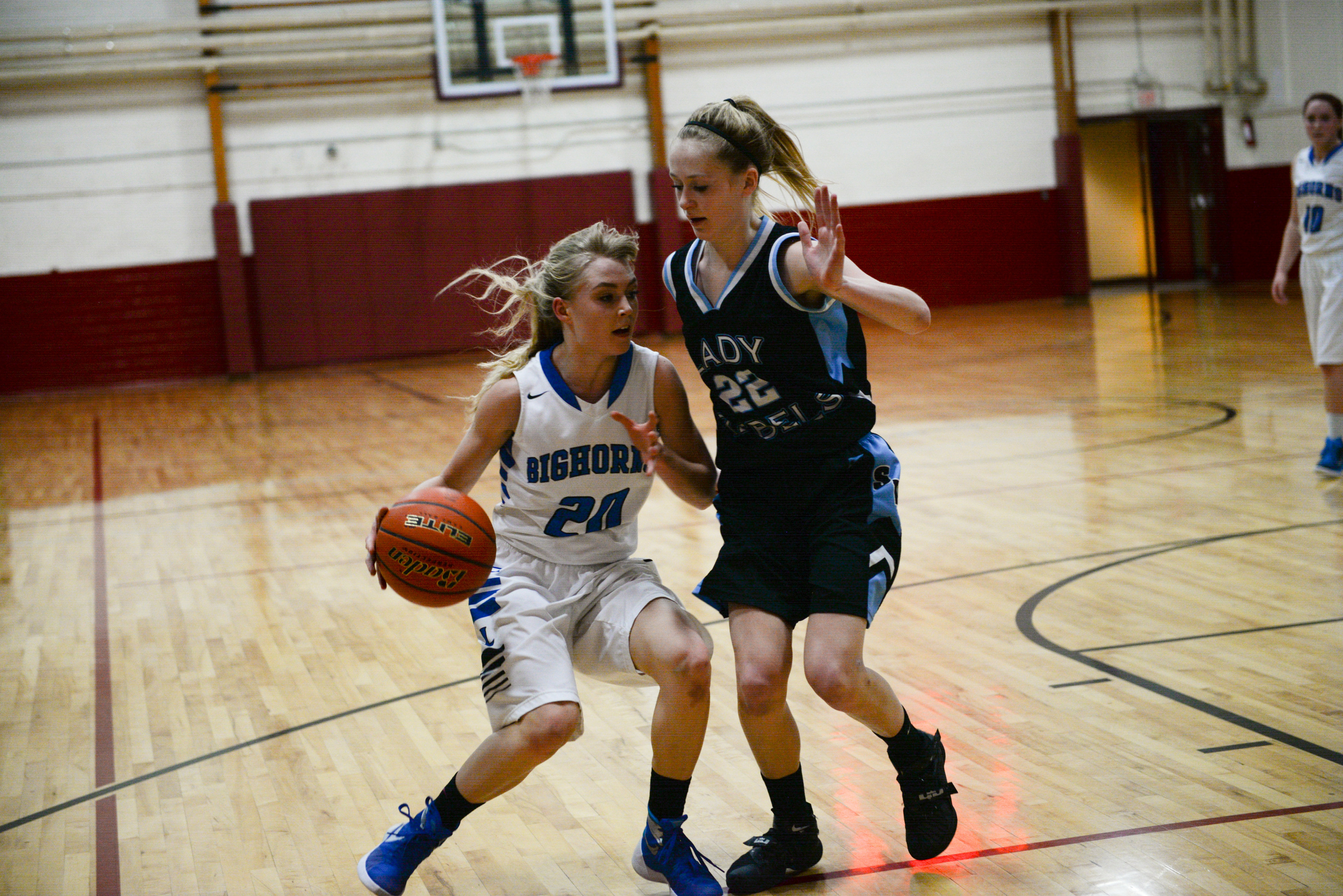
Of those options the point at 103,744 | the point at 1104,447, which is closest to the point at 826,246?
the point at 103,744

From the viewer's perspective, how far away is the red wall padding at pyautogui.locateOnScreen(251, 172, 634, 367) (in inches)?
603

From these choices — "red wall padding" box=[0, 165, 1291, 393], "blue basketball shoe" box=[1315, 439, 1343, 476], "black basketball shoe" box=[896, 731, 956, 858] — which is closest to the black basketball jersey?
"black basketball shoe" box=[896, 731, 956, 858]

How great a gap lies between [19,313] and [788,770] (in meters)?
14.6

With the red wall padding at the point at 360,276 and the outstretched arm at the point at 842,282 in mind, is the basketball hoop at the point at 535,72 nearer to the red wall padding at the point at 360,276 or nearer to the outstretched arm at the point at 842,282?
the red wall padding at the point at 360,276

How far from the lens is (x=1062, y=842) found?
2.54 m

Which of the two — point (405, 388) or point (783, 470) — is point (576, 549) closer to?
point (783, 470)

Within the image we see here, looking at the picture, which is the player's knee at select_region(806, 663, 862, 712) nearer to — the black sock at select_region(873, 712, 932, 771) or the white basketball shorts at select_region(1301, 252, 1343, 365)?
the black sock at select_region(873, 712, 932, 771)

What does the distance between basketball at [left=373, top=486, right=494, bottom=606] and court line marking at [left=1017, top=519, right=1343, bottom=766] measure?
6.05 feet

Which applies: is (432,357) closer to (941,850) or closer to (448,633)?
(448,633)

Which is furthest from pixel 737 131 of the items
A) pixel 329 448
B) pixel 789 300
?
pixel 329 448

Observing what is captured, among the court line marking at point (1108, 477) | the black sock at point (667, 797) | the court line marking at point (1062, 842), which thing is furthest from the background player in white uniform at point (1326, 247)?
the black sock at point (667, 797)

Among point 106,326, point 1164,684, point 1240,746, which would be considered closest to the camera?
point 1240,746

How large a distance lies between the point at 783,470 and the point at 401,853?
3.50 ft

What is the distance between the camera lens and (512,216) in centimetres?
1565
